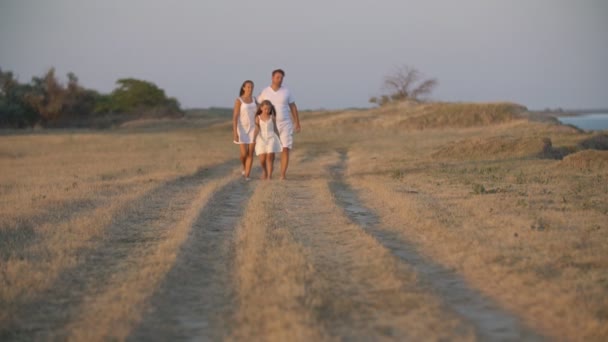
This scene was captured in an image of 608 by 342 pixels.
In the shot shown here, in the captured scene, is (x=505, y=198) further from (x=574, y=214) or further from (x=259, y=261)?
(x=259, y=261)

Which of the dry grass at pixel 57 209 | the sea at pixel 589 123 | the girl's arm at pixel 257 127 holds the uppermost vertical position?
the girl's arm at pixel 257 127

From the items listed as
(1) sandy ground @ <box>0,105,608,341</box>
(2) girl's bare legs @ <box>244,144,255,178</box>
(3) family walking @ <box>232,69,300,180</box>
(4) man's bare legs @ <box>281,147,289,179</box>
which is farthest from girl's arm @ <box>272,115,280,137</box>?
(1) sandy ground @ <box>0,105,608,341</box>

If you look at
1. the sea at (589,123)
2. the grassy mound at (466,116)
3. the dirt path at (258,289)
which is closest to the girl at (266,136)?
the dirt path at (258,289)

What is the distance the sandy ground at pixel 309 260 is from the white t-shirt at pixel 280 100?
4.73 ft

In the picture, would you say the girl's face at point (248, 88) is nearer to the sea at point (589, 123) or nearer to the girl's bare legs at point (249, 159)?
the girl's bare legs at point (249, 159)

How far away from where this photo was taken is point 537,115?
37562mm

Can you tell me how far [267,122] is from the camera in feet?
39.5

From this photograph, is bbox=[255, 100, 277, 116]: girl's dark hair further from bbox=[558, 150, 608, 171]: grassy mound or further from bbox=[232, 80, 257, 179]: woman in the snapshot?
bbox=[558, 150, 608, 171]: grassy mound

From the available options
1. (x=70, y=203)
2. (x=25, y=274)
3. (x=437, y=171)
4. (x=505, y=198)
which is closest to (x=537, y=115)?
(x=437, y=171)

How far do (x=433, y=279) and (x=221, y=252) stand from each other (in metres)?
1.86

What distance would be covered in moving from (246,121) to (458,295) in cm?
824

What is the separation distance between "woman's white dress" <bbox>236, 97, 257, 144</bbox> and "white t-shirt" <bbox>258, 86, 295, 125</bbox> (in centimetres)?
36

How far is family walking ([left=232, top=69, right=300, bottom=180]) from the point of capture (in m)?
11.9

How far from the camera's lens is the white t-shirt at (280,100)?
11867 mm
